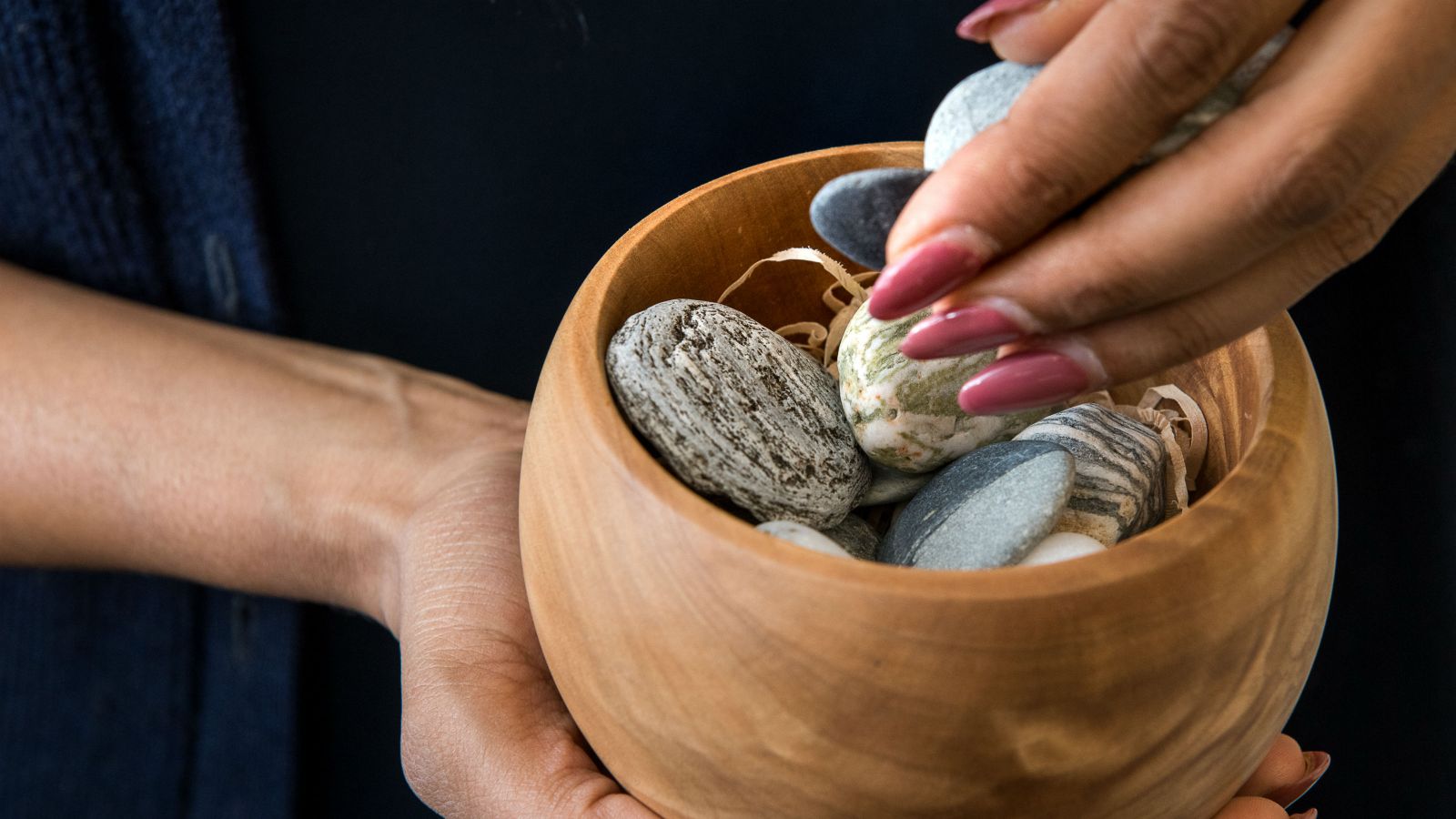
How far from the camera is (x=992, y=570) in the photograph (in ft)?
0.85

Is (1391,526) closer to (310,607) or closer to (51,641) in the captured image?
(310,607)

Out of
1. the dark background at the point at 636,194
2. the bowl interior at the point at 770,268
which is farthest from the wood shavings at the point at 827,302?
the dark background at the point at 636,194

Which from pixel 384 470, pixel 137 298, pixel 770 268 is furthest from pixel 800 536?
pixel 137 298

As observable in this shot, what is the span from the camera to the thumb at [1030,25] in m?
0.26

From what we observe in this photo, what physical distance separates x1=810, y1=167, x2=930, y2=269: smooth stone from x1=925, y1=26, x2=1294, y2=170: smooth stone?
0.5 inches

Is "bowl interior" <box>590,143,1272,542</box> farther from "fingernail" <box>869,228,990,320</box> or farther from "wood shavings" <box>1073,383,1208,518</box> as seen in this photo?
"fingernail" <box>869,228,990,320</box>

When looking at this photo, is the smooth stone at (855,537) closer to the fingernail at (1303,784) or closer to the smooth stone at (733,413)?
the smooth stone at (733,413)

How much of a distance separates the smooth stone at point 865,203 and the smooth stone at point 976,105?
0.01 meters

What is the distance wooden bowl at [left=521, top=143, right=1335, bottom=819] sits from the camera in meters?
0.25

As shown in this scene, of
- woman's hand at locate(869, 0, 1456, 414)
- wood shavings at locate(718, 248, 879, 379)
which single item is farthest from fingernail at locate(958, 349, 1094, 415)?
wood shavings at locate(718, 248, 879, 379)

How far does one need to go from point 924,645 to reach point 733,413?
110 mm

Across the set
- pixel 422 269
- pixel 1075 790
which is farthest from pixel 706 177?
pixel 1075 790

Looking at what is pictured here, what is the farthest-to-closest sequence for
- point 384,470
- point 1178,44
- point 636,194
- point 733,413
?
1. point 636,194
2. point 384,470
3. point 733,413
4. point 1178,44

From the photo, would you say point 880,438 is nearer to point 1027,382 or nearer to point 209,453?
point 1027,382
